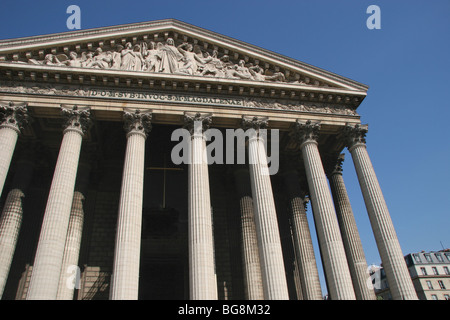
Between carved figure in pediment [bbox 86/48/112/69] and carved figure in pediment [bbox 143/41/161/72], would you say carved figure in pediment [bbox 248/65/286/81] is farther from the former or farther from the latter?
carved figure in pediment [bbox 86/48/112/69]

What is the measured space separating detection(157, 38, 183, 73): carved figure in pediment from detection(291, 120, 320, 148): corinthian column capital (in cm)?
760

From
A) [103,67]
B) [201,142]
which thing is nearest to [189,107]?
[201,142]

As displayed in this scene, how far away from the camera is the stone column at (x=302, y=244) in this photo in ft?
64.0

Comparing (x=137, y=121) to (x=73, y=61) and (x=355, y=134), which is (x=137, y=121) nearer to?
(x=73, y=61)

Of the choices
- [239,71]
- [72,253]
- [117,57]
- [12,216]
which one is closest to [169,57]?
[117,57]

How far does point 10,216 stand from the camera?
18719mm

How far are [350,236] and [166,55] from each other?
14954 millimetres

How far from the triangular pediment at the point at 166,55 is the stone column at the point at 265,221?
3.61m

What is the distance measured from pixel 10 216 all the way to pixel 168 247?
28.9 feet

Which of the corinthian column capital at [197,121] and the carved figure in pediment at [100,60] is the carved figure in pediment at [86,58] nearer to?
the carved figure in pediment at [100,60]

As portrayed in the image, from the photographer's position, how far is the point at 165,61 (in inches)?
801

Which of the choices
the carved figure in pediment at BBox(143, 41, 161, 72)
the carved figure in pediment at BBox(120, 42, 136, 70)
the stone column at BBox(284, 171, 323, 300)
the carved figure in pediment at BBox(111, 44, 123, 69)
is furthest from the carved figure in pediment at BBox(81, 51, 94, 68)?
the stone column at BBox(284, 171, 323, 300)

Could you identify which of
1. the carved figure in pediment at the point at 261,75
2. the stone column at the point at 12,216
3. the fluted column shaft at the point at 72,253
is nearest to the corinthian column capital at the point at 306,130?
the carved figure in pediment at the point at 261,75

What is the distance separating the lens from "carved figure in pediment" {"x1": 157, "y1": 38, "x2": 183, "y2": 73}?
65.9 feet
